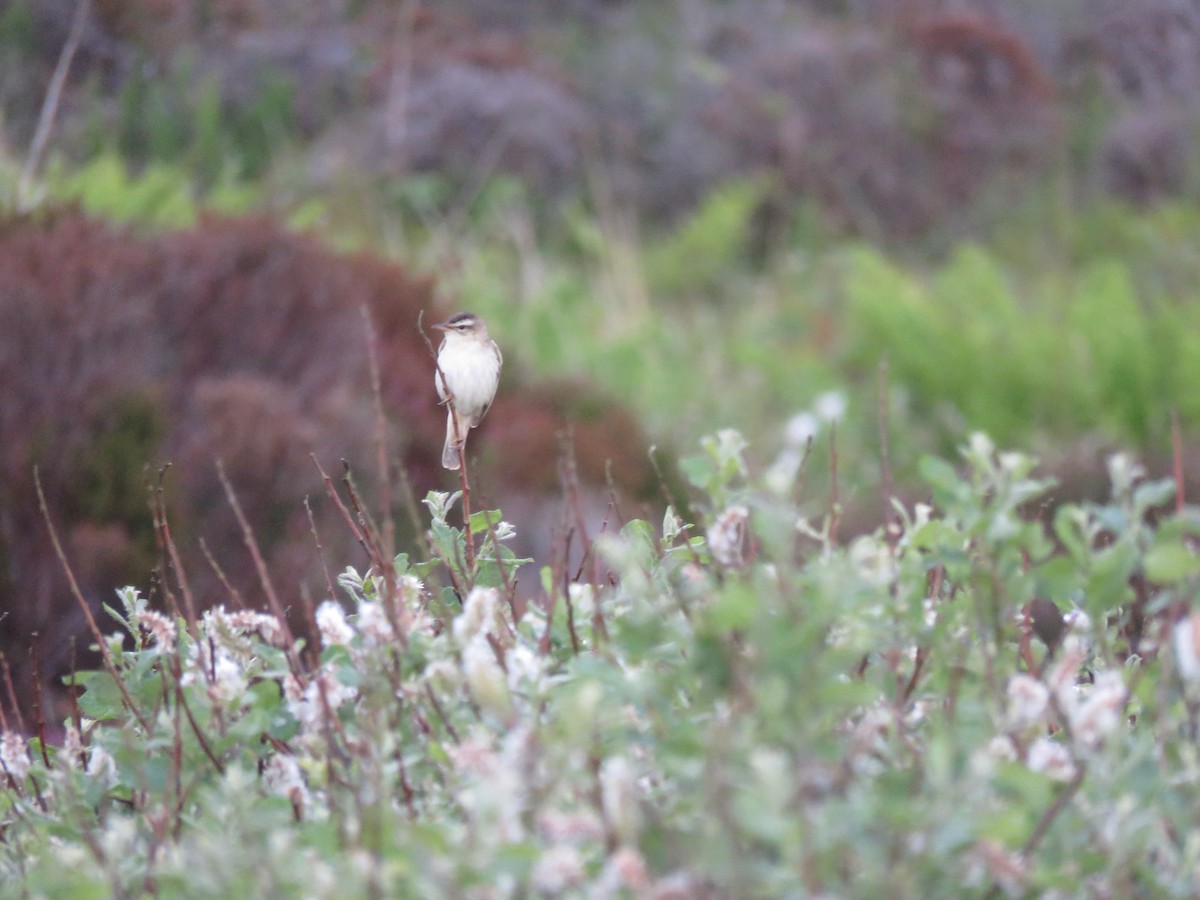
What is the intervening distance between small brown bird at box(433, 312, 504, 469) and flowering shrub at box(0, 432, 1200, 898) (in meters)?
0.42

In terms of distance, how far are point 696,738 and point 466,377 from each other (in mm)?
1089

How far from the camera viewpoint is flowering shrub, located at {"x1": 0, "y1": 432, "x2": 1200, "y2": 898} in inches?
47.4

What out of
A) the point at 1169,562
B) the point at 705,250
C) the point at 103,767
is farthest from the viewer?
the point at 705,250

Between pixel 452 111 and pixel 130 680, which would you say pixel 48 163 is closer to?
pixel 452 111

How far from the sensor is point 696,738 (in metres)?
1.27

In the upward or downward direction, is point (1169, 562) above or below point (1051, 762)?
above

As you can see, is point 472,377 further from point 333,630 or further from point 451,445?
point 333,630

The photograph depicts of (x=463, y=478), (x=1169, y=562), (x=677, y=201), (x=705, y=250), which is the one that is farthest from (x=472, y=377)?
(x=677, y=201)

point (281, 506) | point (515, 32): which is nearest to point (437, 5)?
point (515, 32)

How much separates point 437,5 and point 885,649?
12725 mm

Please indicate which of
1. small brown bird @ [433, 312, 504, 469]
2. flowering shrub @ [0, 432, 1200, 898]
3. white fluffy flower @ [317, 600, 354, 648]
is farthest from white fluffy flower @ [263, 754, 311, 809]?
small brown bird @ [433, 312, 504, 469]

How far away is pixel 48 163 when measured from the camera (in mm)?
7484

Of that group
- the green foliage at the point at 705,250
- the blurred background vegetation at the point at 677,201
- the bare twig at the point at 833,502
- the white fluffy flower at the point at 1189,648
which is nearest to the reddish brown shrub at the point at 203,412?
the blurred background vegetation at the point at 677,201

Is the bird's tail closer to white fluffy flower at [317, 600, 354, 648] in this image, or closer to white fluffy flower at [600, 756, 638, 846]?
white fluffy flower at [317, 600, 354, 648]
